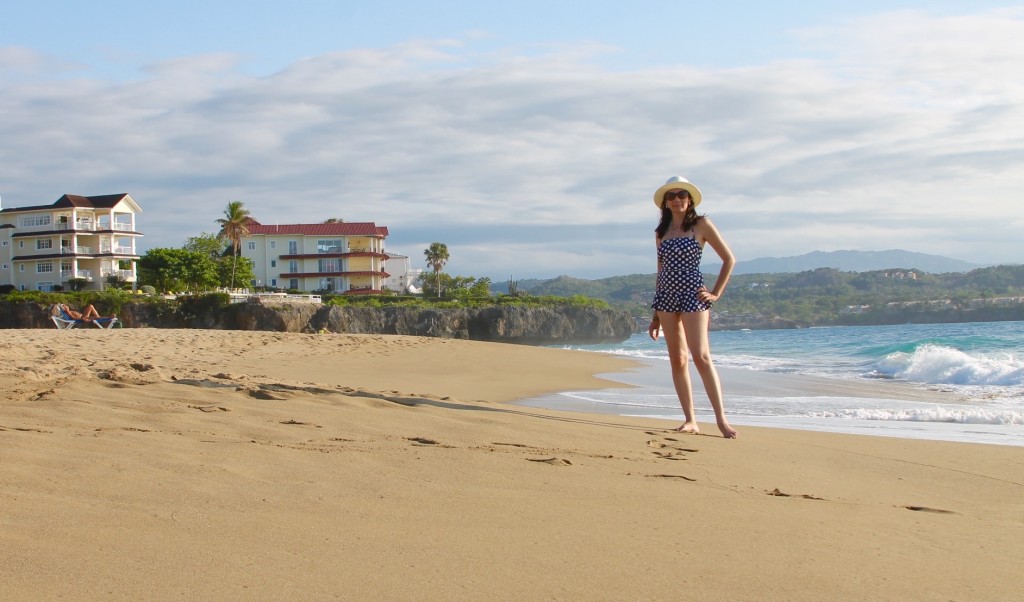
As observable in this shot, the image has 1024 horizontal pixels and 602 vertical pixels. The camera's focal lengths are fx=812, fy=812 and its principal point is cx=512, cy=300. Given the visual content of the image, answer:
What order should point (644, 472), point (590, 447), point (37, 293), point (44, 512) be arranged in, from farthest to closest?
point (37, 293), point (590, 447), point (644, 472), point (44, 512)

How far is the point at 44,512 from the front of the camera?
2.68 metres

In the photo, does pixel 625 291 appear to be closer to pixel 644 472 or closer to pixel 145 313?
pixel 145 313

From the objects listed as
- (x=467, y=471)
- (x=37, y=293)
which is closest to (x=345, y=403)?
(x=467, y=471)

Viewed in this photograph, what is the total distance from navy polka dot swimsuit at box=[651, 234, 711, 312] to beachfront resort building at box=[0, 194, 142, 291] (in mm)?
58174

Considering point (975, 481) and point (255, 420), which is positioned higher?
point (255, 420)

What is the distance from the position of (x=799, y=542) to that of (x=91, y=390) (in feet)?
14.4

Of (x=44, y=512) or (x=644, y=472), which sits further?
(x=644, y=472)

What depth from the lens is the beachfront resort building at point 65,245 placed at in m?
58.0

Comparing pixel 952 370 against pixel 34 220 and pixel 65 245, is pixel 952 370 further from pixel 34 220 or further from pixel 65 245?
pixel 34 220

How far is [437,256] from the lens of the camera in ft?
248

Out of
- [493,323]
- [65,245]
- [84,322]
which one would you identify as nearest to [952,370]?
[84,322]

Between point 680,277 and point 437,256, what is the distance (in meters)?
70.3

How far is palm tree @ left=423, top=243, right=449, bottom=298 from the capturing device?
75.2 m

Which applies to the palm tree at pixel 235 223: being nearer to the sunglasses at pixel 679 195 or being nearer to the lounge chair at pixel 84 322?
the lounge chair at pixel 84 322
